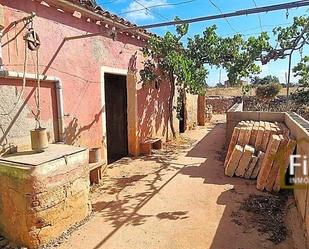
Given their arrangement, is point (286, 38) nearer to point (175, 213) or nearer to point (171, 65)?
point (171, 65)

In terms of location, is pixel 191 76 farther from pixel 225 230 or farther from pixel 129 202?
pixel 225 230

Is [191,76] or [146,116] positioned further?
[191,76]

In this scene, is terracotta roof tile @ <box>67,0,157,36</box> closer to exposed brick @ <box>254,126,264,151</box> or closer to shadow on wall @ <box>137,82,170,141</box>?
shadow on wall @ <box>137,82,170,141</box>

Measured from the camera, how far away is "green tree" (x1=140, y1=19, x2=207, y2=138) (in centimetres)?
933

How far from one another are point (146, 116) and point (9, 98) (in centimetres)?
555

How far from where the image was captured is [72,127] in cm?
616

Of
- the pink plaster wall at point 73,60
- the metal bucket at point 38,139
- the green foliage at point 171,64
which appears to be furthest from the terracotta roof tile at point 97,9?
the metal bucket at point 38,139

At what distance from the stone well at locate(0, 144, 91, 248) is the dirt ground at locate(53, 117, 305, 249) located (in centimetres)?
38

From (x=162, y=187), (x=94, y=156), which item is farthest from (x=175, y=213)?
(x=94, y=156)

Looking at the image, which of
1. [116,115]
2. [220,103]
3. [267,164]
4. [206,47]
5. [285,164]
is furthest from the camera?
[220,103]

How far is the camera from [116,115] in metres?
9.34

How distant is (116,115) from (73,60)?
3.50 meters

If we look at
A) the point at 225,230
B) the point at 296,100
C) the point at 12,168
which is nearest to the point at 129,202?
the point at 225,230

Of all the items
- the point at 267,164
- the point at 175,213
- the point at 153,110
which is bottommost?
the point at 175,213
